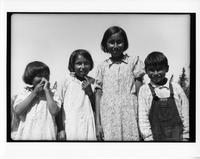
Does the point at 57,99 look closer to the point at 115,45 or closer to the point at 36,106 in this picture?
the point at 36,106

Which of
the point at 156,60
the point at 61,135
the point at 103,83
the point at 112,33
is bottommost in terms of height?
the point at 61,135

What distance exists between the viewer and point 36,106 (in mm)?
1291

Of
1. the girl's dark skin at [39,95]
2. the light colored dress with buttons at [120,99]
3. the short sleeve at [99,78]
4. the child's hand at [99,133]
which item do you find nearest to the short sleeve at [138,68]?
the light colored dress with buttons at [120,99]

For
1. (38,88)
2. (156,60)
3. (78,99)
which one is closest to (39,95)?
(38,88)

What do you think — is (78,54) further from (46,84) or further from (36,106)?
(36,106)

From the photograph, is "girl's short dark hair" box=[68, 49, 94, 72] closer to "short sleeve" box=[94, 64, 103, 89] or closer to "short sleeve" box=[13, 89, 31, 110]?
"short sleeve" box=[94, 64, 103, 89]

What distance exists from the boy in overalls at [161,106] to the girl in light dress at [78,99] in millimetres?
222

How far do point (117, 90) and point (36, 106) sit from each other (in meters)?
0.36

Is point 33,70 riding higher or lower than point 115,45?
lower

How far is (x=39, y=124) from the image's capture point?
1.29 m

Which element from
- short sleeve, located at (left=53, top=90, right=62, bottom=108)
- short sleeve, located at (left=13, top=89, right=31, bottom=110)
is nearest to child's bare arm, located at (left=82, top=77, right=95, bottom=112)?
short sleeve, located at (left=53, top=90, right=62, bottom=108)

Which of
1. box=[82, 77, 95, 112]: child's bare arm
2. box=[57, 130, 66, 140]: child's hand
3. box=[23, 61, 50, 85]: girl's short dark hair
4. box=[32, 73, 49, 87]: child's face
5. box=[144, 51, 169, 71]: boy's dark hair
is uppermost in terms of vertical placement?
box=[144, 51, 169, 71]: boy's dark hair

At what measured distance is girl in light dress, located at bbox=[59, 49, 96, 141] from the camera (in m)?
1.28

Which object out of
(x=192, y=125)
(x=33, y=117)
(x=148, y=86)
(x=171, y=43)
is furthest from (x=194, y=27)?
(x=33, y=117)
